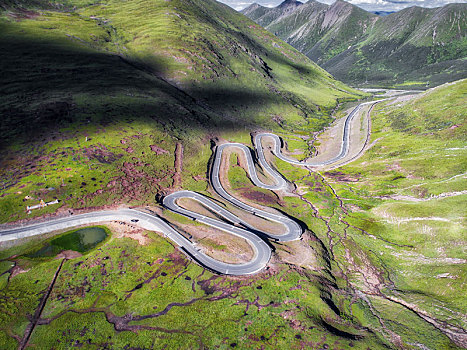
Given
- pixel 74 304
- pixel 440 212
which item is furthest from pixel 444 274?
pixel 74 304

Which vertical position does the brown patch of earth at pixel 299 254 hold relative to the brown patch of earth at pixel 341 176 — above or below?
below

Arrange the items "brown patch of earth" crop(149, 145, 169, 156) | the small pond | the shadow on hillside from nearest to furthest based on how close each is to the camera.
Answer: the small pond, the shadow on hillside, "brown patch of earth" crop(149, 145, 169, 156)

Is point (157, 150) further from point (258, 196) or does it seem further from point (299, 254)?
point (299, 254)

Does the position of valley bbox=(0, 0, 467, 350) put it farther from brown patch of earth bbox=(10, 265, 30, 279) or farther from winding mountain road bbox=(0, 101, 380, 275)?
winding mountain road bbox=(0, 101, 380, 275)

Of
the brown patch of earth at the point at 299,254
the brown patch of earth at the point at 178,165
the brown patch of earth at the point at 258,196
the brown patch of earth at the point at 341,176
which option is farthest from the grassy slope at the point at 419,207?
the brown patch of earth at the point at 178,165

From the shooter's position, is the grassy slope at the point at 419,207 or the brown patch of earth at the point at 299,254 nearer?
the grassy slope at the point at 419,207

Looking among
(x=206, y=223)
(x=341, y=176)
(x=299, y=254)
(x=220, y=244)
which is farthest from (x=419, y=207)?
(x=206, y=223)

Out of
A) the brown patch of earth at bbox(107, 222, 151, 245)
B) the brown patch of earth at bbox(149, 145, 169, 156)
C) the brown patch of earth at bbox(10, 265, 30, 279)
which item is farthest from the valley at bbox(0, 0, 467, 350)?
the brown patch of earth at bbox(149, 145, 169, 156)

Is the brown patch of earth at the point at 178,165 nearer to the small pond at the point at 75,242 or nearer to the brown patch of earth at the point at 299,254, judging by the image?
the small pond at the point at 75,242
